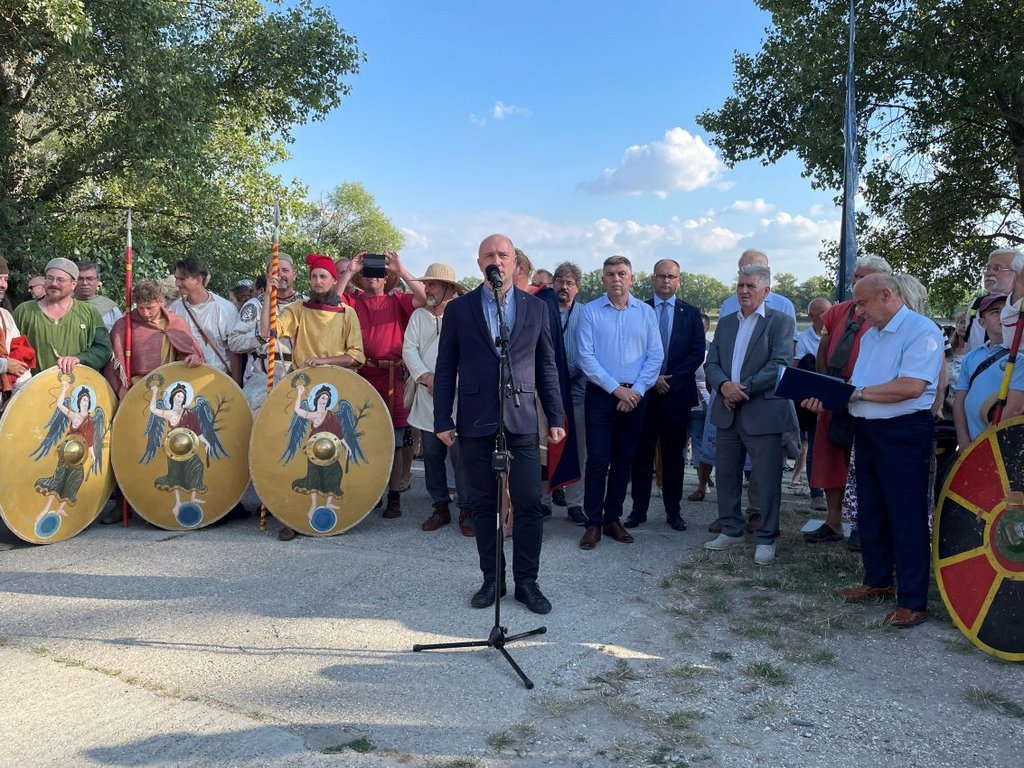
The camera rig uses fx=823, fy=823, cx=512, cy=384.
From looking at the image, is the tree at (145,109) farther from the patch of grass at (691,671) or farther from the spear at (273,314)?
the patch of grass at (691,671)

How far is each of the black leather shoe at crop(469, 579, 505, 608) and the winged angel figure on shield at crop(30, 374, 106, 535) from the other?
2949 millimetres

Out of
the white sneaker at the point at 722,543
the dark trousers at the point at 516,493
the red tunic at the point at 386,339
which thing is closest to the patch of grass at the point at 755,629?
the dark trousers at the point at 516,493

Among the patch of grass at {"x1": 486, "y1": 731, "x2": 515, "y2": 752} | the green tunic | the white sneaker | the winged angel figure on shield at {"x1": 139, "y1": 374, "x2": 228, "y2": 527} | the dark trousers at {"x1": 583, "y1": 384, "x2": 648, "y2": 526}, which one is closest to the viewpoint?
the patch of grass at {"x1": 486, "y1": 731, "x2": 515, "y2": 752}

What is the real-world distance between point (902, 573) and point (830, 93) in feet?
40.5

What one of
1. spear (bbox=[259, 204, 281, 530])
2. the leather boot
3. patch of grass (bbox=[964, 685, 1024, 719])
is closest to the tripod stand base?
patch of grass (bbox=[964, 685, 1024, 719])

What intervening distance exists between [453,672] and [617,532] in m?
2.35

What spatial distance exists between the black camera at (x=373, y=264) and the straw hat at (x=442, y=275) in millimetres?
319

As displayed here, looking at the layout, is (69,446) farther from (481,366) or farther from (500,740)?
(500,740)

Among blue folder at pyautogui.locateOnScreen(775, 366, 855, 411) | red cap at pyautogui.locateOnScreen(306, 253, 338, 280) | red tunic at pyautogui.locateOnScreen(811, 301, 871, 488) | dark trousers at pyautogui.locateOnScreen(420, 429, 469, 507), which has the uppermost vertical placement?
red cap at pyautogui.locateOnScreen(306, 253, 338, 280)

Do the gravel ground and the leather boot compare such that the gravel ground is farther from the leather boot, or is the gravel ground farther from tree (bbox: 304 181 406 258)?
tree (bbox: 304 181 406 258)

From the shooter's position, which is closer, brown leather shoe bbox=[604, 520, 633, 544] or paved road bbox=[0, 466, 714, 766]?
paved road bbox=[0, 466, 714, 766]

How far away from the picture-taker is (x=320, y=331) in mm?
5832

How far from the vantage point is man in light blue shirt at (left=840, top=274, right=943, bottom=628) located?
393cm

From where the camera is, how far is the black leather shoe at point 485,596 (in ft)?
13.6
